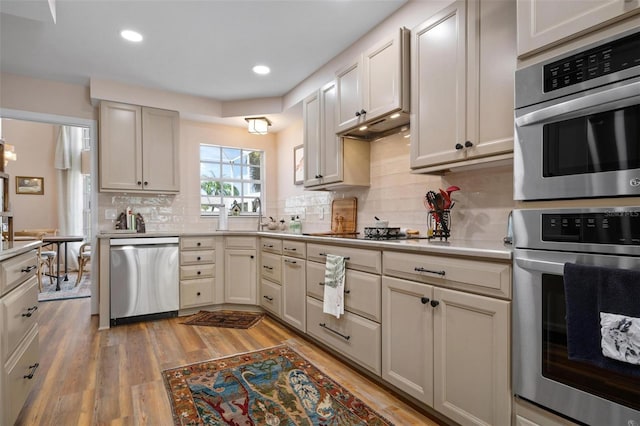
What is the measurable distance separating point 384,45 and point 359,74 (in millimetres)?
308

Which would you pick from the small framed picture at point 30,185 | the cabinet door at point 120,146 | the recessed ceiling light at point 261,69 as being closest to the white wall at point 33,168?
the small framed picture at point 30,185

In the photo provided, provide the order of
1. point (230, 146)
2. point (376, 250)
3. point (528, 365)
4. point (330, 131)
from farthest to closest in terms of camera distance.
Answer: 1. point (230, 146)
2. point (330, 131)
3. point (376, 250)
4. point (528, 365)

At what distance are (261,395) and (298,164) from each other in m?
2.91

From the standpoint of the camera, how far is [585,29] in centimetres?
118

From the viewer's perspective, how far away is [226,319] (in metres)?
3.58

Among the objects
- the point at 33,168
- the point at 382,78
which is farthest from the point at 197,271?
the point at 33,168

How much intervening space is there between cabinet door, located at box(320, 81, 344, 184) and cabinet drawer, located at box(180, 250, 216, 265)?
5.44 feet

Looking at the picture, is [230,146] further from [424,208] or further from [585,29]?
[585,29]

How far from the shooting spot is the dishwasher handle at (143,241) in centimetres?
343

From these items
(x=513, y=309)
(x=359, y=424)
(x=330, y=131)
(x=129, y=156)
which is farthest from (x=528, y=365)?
(x=129, y=156)

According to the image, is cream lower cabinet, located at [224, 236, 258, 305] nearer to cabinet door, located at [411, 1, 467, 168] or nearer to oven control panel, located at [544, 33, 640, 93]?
cabinet door, located at [411, 1, 467, 168]

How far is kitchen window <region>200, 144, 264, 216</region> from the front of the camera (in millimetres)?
4594

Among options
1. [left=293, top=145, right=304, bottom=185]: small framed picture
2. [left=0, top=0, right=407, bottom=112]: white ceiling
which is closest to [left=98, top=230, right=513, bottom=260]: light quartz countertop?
[left=293, top=145, right=304, bottom=185]: small framed picture

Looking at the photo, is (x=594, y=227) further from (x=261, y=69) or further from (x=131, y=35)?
(x=131, y=35)
